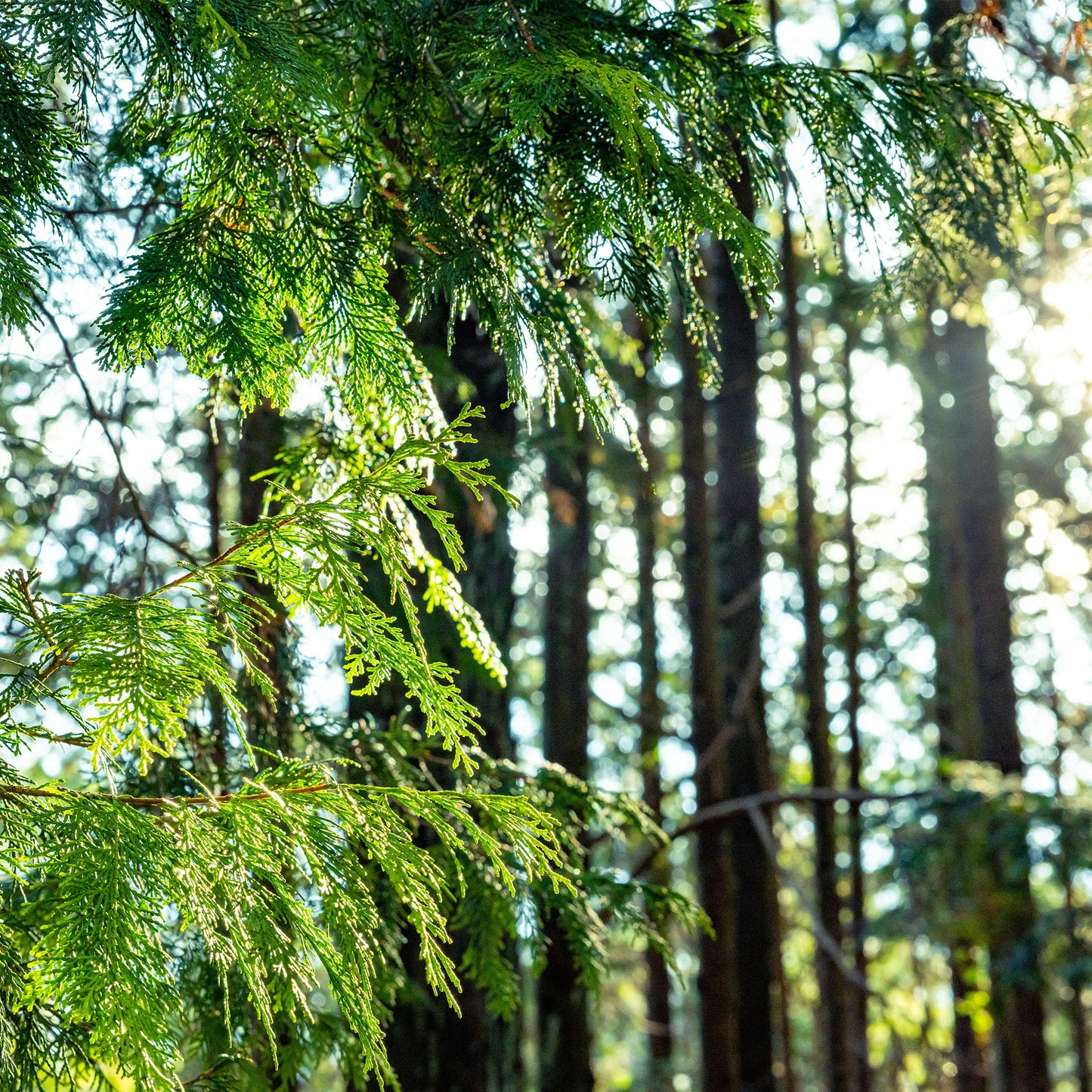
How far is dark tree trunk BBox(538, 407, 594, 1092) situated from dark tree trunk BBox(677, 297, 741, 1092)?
3.00ft

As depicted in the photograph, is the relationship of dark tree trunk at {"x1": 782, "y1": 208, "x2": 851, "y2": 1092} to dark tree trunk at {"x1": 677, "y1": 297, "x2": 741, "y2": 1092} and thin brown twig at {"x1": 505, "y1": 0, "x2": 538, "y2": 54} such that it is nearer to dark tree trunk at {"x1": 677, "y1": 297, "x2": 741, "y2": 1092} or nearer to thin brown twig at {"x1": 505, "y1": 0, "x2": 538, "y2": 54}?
dark tree trunk at {"x1": 677, "y1": 297, "x2": 741, "y2": 1092}

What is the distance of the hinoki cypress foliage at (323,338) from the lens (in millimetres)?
1755

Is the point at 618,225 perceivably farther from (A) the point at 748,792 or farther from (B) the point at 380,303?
(A) the point at 748,792

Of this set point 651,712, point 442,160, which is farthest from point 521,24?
point 651,712

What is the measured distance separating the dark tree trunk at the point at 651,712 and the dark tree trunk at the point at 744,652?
2.54 ft

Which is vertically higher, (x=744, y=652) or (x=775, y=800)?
(x=744, y=652)

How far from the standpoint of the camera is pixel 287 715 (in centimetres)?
321

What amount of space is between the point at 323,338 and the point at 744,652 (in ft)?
28.5

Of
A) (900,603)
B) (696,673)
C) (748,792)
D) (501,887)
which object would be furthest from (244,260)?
(900,603)

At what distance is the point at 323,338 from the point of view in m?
2.13

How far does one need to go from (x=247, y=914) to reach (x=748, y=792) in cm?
807

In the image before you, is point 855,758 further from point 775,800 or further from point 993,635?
point 775,800

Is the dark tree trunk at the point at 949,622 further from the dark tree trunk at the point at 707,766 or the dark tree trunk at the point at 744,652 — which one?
the dark tree trunk at the point at 707,766

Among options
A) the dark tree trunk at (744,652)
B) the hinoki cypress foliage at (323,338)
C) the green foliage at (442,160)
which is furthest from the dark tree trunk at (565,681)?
the green foliage at (442,160)
